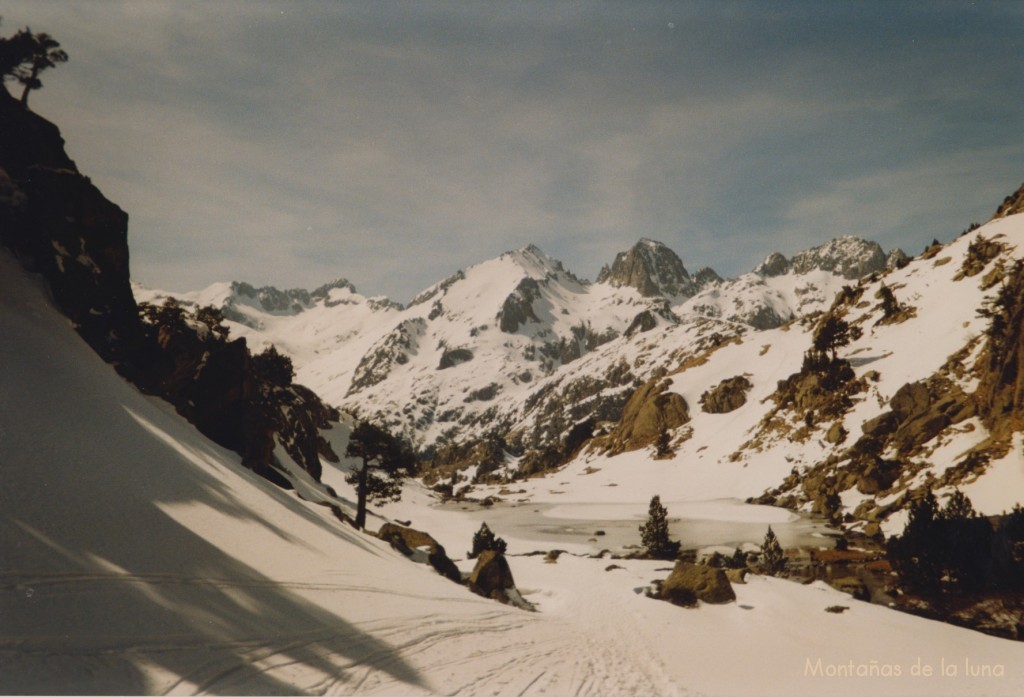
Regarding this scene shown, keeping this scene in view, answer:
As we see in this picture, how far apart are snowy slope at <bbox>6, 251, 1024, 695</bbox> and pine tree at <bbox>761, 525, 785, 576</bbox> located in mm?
6918

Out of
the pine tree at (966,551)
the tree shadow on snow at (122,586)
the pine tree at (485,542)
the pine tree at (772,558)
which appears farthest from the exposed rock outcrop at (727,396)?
the tree shadow on snow at (122,586)

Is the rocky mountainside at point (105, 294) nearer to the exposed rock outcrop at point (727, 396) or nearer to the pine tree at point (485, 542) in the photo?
the pine tree at point (485, 542)

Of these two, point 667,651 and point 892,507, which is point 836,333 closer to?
point 892,507

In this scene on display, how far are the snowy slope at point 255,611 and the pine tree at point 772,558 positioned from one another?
6918 millimetres

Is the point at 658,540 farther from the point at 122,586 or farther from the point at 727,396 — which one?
the point at 727,396

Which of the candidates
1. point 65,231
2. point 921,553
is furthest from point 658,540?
point 65,231

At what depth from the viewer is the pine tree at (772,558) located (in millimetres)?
29641

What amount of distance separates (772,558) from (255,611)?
31.7 metres

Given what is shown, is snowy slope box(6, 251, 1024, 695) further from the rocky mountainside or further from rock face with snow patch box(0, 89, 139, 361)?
the rocky mountainside

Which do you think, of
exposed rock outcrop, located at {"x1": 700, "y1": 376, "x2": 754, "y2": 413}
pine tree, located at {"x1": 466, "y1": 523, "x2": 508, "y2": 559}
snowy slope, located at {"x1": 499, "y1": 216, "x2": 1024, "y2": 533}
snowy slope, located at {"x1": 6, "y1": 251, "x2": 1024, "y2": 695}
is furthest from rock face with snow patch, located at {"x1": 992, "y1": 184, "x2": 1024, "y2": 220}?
pine tree, located at {"x1": 466, "y1": 523, "x2": 508, "y2": 559}

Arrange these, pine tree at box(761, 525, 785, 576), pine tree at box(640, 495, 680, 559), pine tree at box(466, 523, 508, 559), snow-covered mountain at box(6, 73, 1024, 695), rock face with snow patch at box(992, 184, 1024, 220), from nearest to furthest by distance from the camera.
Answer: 1. snow-covered mountain at box(6, 73, 1024, 695)
2. pine tree at box(761, 525, 785, 576)
3. pine tree at box(466, 523, 508, 559)
4. pine tree at box(640, 495, 680, 559)
5. rock face with snow patch at box(992, 184, 1024, 220)

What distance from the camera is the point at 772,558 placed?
98.9 feet

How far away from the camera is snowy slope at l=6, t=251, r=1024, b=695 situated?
8.22 meters

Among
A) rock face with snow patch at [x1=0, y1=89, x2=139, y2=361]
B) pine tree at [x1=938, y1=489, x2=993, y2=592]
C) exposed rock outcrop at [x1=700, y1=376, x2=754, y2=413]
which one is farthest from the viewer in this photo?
exposed rock outcrop at [x1=700, y1=376, x2=754, y2=413]
